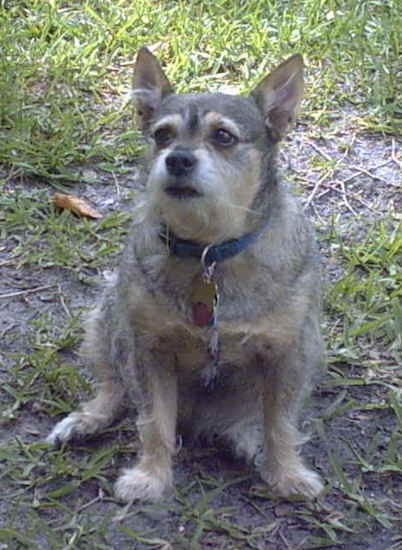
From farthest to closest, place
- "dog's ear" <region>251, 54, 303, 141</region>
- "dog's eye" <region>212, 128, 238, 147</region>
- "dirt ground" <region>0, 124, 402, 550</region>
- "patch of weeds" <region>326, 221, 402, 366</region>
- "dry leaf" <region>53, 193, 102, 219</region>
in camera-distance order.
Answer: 1. "dry leaf" <region>53, 193, 102, 219</region>
2. "patch of weeds" <region>326, 221, 402, 366</region>
3. "dog's ear" <region>251, 54, 303, 141</region>
4. "dirt ground" <region>0, 124, 402, 550</region>
5. "dog's eye" <region>212, 128, 238, 147</region>

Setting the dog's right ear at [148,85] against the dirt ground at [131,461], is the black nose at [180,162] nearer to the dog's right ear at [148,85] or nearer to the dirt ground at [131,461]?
the dog's right ear at [148,85]

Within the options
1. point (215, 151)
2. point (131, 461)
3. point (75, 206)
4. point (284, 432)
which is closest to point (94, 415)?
point (131, 461)

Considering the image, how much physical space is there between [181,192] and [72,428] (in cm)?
106

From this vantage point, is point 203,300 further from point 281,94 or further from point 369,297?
point 369,297

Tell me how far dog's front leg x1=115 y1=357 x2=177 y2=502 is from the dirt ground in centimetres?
6

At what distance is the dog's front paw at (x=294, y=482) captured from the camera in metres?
4.34

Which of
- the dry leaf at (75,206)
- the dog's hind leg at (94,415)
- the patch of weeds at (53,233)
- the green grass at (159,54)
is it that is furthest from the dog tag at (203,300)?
the green grass at (159,54)

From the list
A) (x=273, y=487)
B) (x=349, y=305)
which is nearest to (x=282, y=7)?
(x=349, y=305)

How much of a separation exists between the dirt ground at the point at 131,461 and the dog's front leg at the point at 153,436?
58 mm

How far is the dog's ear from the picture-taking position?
4.26 meters

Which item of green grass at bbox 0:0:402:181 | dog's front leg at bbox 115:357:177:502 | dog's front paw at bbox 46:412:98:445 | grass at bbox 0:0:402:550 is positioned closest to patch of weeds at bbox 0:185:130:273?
grass at bbox 0:0:402:550

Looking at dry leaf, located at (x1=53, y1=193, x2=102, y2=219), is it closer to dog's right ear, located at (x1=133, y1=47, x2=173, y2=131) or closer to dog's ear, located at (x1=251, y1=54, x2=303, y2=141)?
dog's right ear, located at (x1=133, y1=47, x2=173, y2=131)

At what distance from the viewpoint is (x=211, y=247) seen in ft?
13.6

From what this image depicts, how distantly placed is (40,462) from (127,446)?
324mm
